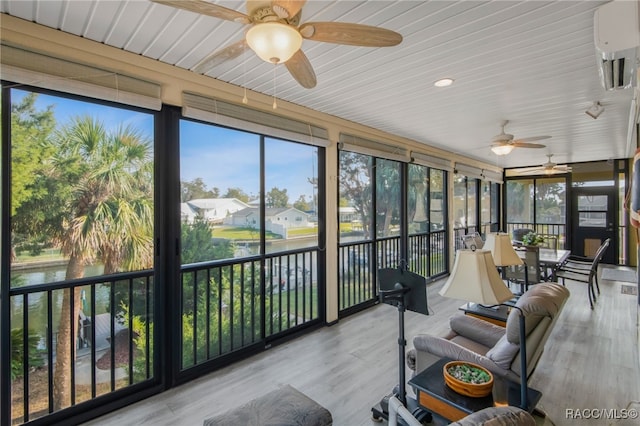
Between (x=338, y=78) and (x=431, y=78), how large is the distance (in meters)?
0.81

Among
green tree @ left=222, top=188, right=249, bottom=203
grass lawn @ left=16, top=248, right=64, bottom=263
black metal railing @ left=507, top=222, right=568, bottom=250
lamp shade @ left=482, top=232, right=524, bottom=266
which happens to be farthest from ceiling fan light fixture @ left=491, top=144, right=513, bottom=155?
black metal railing @ left=507, top=222, right=568, bottom=250

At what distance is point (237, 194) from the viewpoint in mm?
3053

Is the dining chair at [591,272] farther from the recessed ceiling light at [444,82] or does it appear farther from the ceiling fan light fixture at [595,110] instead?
the recessed ceiling light at [444,82]

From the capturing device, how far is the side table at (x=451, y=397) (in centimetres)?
160

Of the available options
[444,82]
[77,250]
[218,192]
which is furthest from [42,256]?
[444,82]

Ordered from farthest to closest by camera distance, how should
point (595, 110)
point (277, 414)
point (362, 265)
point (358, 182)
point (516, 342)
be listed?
1. point (362, 265)
2. point (358, 182)
3. point (595, 110)
4. point (516, 342)
5. point (277, 414)

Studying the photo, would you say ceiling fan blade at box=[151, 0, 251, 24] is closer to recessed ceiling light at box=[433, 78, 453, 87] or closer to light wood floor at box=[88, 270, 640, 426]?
recessed ceiling light at box=[433, 78, 453, 87]

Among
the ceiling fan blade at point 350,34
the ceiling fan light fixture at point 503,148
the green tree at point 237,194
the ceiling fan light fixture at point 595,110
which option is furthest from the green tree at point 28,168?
the ceiling fan light fixture at point 595,110

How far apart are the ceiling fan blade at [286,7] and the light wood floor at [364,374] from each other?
2.46 meters

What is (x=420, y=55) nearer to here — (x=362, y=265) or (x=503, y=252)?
(x=503, y=252)

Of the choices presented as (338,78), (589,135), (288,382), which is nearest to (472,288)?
(288,382)

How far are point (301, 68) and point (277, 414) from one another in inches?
74.1

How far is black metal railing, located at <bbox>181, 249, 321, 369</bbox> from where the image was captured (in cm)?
280

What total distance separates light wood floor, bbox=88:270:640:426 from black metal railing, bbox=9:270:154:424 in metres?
0.28
